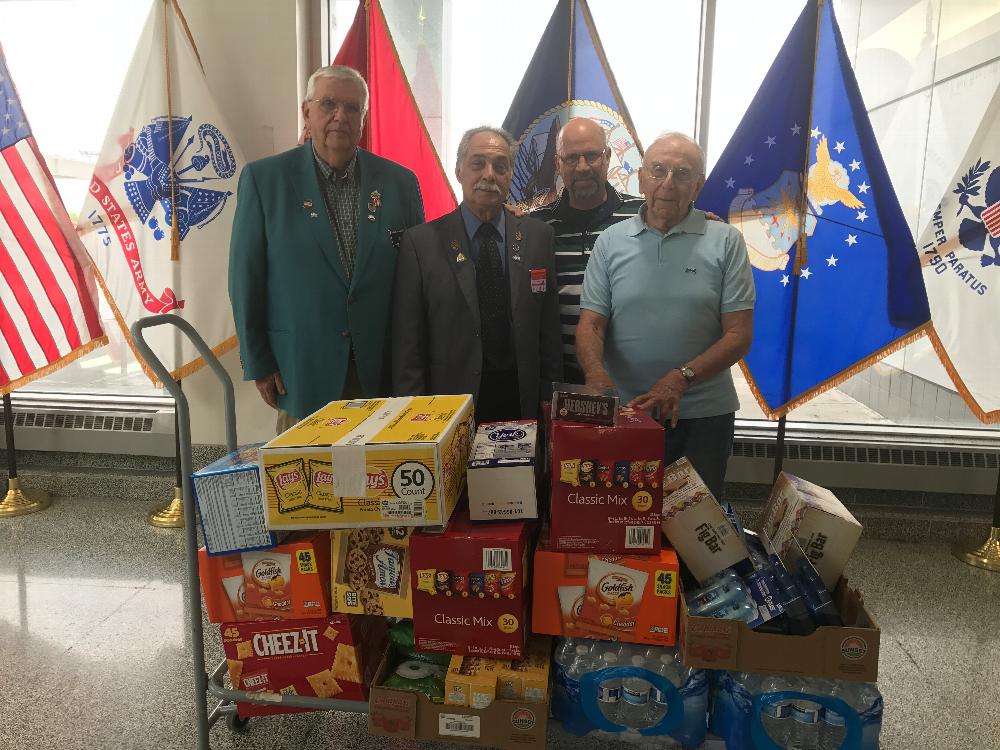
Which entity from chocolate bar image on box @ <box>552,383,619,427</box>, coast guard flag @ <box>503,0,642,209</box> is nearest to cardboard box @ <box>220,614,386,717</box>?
chocolate bar image on box @ <box>552,383,619,427</box>

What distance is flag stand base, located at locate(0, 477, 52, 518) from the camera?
3408 millimetres

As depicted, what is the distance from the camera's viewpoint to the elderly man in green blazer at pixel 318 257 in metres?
2.27

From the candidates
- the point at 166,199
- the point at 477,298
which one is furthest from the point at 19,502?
the point at 477,298

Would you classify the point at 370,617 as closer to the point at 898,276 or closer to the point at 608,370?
the point at 608,370

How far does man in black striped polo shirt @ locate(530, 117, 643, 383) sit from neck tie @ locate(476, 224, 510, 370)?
25cm

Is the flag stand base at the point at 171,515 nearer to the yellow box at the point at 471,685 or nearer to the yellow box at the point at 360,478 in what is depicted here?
the yellow box at the point at 360,478

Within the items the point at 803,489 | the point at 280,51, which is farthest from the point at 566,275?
the point at 280,51

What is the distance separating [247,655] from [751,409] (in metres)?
2.78

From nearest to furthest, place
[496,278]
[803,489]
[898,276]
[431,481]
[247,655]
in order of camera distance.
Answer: [431,481]
[247,655]
[803,489]
[496,278]
[898,276]

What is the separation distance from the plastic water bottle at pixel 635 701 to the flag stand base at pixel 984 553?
2302 mm

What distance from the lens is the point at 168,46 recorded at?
313 centimetres

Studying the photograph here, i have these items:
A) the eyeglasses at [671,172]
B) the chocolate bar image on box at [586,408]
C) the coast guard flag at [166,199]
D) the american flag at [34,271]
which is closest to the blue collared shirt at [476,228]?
the eyeglasses at [671,172]

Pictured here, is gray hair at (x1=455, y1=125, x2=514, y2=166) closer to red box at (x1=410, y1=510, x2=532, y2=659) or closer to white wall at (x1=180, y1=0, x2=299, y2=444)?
red box at (x1=410, y1=510, x2=532, y2=659)

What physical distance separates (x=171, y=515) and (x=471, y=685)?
236 cm
